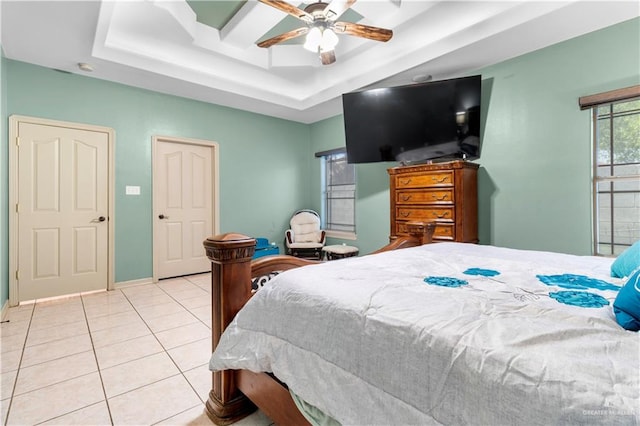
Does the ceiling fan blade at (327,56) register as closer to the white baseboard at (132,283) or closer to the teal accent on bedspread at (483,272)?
the teal accent on bedspread at (483,272)

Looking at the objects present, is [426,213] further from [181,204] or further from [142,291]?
[142,291]

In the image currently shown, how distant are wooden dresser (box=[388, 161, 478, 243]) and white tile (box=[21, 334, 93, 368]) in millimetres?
3239

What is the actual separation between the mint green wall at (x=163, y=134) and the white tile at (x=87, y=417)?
271 cm

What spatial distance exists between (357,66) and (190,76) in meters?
2.18

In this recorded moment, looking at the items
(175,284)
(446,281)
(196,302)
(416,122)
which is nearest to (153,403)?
(446,281)

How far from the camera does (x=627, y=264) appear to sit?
1.22 metres

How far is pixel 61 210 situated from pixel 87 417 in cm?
293

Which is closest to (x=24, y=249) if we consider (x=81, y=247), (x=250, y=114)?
(x=81, y=247)

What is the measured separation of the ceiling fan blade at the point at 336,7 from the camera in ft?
7.56

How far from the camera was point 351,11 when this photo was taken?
3273 millimetres

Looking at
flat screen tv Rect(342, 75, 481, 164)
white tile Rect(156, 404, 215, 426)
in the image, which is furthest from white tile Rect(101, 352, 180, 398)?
flat screen tv Rect(342, 75, 481, 164)

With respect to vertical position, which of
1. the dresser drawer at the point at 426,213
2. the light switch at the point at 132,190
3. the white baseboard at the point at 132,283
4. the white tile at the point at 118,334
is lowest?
the white tile at the point at 118,334


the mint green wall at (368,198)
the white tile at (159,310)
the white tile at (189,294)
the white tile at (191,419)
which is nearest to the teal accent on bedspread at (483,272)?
the white tile at (191,419)

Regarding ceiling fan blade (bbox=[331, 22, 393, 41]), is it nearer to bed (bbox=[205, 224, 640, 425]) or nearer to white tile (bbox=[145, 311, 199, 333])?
bed (bbox=[205, 224, 640, 425])
